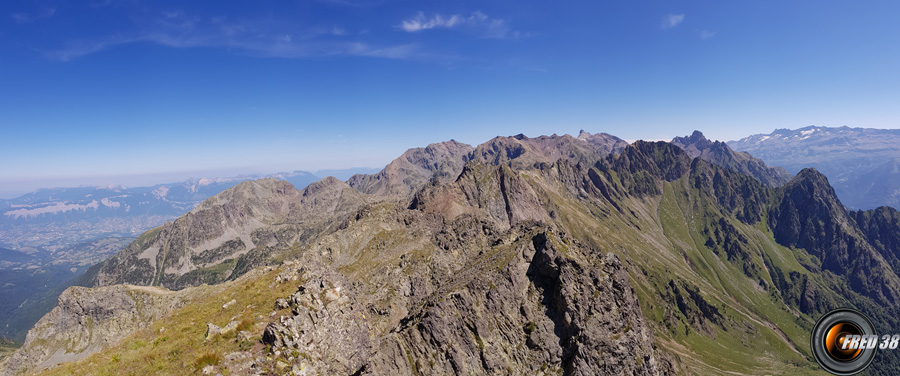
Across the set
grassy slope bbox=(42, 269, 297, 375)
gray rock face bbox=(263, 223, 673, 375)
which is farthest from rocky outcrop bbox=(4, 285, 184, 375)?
grassy slope bbox=(42, 269, 297, 375)

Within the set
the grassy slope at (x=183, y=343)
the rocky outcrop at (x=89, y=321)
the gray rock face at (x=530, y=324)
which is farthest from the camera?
the rocky outcrop at (x=89, y=321)

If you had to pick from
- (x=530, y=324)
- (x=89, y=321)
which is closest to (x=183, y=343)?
(x=530, y=324)

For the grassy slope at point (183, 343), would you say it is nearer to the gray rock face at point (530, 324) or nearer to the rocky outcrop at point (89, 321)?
the gray rock face at point (530, 324)

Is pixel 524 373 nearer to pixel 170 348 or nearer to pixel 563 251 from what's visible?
pixel 563 251

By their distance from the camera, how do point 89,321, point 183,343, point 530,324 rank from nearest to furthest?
point 183,343, point 530,324, point 89,321

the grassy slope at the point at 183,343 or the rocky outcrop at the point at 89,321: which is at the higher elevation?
the grassy slope at the point at 183,343

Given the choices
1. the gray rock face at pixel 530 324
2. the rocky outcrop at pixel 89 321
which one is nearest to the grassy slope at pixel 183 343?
the gray rock face at pixel 530 324

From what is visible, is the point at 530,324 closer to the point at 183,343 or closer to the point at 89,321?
the point at 183,343

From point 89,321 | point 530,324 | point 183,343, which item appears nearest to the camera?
point 183,343

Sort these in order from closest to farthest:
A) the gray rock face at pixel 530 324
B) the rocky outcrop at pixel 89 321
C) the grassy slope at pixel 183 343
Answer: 1. the grassy slope at pixel 183 343
2. the gray rock face at pixel 530 324
3. the rocky outcrop at pixel 89 321
